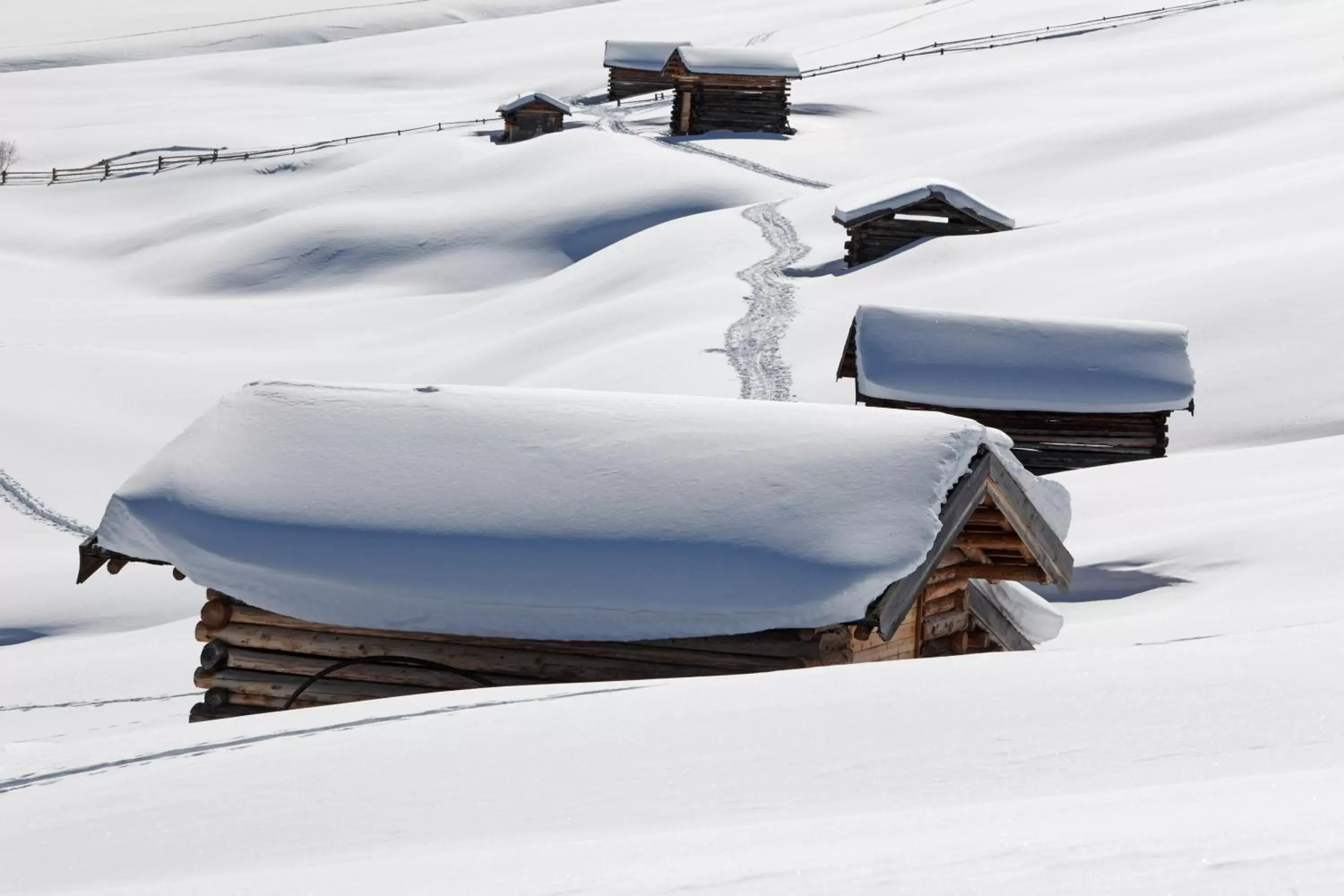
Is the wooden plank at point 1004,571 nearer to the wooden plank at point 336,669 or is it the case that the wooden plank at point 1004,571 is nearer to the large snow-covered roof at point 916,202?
the wooden plank at point 336,669

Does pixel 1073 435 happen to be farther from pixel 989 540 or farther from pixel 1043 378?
pixel 989 540

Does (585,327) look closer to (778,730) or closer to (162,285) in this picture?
(162,285)

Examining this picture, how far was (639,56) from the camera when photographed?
183 feet

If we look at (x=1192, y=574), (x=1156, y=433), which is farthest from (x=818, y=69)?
(x=1192, y=574)

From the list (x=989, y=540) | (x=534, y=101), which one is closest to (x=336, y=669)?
(x=989, y=540)

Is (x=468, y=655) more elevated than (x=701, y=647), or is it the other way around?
(x=701, y=647)

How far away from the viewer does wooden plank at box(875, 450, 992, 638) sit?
275 inches

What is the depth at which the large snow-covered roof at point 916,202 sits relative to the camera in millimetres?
28547

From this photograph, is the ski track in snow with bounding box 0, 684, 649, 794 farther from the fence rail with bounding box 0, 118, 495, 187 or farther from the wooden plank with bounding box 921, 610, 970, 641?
Answer: the fence rail with bounding box 0, 118, 495, 187

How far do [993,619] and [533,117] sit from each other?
41729mm

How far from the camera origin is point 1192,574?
11.6 meters

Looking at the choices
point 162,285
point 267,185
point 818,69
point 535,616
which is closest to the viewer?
point 535,616

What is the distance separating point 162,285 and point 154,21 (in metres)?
77.1

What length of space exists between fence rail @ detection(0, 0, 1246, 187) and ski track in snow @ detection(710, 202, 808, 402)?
2234 centimetres
